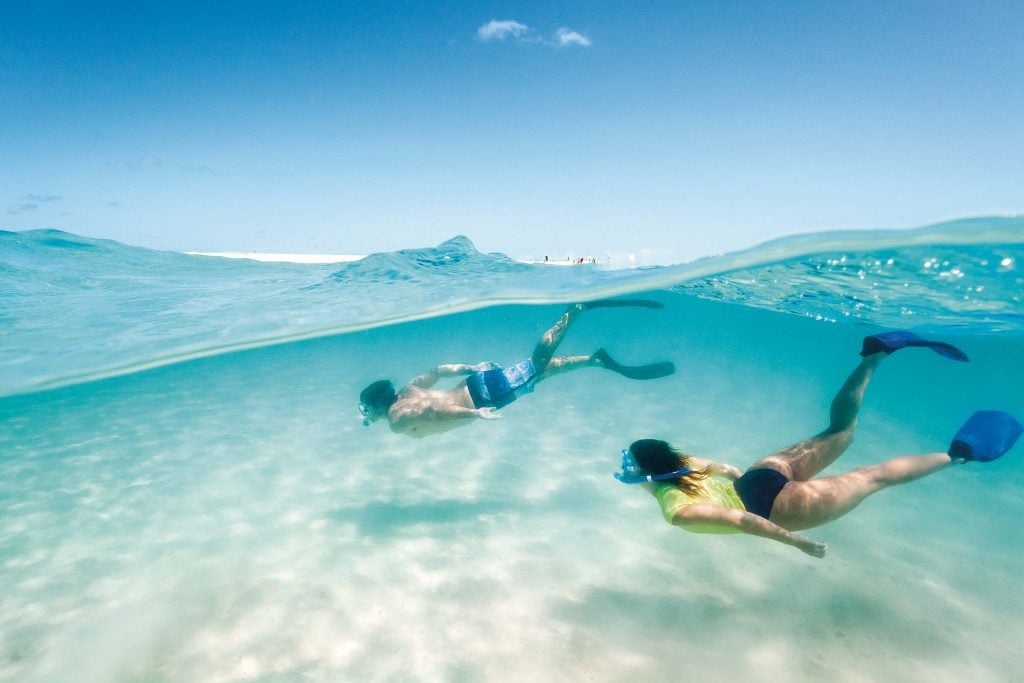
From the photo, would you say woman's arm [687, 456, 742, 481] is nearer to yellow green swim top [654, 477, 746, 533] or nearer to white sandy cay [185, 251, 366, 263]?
yellow green swim top [654, 477, 746, 533]

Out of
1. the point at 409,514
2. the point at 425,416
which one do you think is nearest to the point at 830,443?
the point at 425,416

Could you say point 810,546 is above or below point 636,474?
below

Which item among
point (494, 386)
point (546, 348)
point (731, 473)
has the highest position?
point (546, 348)

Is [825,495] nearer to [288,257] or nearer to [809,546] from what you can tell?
[809,546]

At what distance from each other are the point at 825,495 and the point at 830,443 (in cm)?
122

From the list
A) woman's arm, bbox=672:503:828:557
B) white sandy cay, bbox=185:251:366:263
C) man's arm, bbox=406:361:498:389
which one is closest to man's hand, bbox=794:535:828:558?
woman's arm, bbox=672:503:828:557

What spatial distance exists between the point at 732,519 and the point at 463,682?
11.7 ft

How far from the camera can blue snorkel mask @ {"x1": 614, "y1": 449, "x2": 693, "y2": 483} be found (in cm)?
461

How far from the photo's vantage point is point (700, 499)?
4.85 m

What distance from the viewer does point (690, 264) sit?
476 inches

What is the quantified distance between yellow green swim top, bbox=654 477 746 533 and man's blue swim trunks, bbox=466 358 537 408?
14.2 ft

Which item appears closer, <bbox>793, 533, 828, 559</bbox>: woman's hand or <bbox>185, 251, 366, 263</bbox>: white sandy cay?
<bbox>793, 533, 828, 559</bbox>: woman's hand

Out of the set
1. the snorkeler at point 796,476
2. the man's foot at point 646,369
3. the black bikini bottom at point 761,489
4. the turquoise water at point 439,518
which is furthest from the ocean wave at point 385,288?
the black bikini bottom at point 761,489

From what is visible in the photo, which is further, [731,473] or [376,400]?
[376,400]
